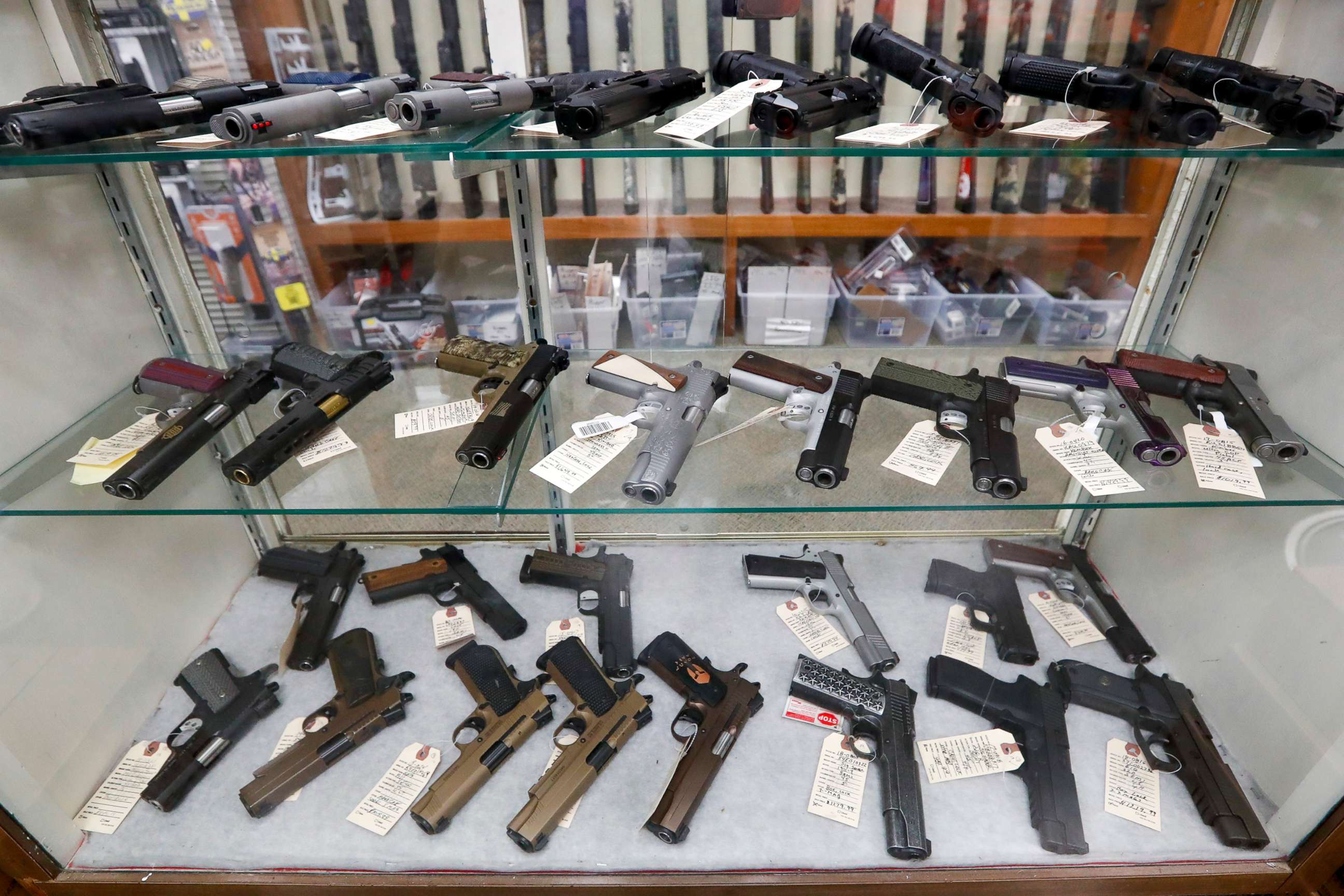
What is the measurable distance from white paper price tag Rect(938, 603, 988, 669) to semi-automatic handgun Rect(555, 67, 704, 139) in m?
1.72

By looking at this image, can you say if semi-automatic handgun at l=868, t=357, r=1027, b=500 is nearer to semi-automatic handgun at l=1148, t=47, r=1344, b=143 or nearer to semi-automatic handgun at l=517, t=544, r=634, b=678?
semi-automatic handgun at l=1148, t=47, r=1344, b=143

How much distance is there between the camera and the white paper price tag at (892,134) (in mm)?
1269

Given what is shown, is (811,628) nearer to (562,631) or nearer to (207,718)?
(562,631)

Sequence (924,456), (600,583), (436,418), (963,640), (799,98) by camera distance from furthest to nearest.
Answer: (600,583), (963,640), (436,418), (924,456), (799,98)

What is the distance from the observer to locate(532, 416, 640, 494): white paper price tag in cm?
146

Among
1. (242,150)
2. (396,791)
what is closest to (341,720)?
(396,791)

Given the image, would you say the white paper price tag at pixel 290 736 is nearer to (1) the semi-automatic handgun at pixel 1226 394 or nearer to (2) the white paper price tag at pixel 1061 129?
(2) the white paper price tag at pixel 1061 129

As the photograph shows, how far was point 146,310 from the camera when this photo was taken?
1.86 meters

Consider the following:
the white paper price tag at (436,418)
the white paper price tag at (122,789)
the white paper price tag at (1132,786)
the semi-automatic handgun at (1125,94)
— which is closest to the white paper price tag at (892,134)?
the semi-automatic handgun at (1125,94)

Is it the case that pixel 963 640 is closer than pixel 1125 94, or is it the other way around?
pixel 1125 94

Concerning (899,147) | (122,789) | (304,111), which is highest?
(304,111)

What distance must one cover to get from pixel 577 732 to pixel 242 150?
153 cm

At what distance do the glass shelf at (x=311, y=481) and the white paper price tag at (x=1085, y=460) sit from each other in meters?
1.25

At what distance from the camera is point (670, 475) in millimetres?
1489
